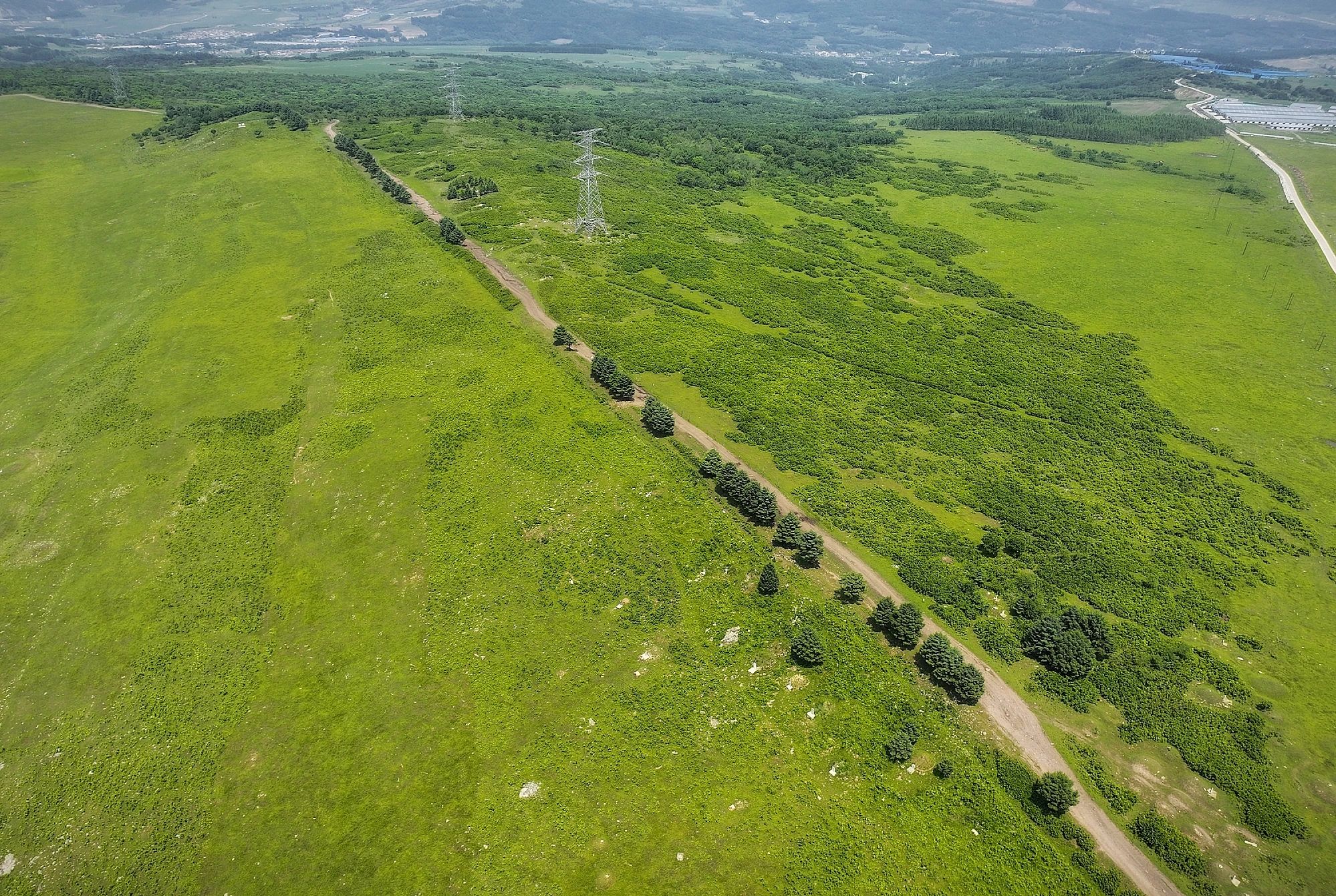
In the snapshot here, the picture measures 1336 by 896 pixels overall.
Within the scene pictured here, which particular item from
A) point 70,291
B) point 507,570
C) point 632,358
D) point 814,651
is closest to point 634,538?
point 507,570

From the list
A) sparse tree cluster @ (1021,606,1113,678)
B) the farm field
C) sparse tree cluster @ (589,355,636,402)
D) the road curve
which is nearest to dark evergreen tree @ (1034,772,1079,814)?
the road curve

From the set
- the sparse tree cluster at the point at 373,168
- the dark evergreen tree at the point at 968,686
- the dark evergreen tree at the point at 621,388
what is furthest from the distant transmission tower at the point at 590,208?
the dark evergreen tree at the point at 968,686

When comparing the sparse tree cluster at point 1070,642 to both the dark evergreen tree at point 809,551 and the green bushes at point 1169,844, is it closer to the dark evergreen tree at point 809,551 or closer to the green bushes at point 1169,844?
the green bushes at point 1169,844

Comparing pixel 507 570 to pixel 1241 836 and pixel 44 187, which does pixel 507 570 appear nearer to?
pixel 1241 836

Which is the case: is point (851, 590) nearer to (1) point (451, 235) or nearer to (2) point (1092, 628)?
(2) point (1092, 628)

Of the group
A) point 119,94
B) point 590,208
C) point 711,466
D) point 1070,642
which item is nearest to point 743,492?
point 711,466

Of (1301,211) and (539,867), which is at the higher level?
(1301,211)

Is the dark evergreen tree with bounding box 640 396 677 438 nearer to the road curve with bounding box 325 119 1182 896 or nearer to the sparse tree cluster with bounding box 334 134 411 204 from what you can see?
the road curve with bounding box 325 119 1182 896
